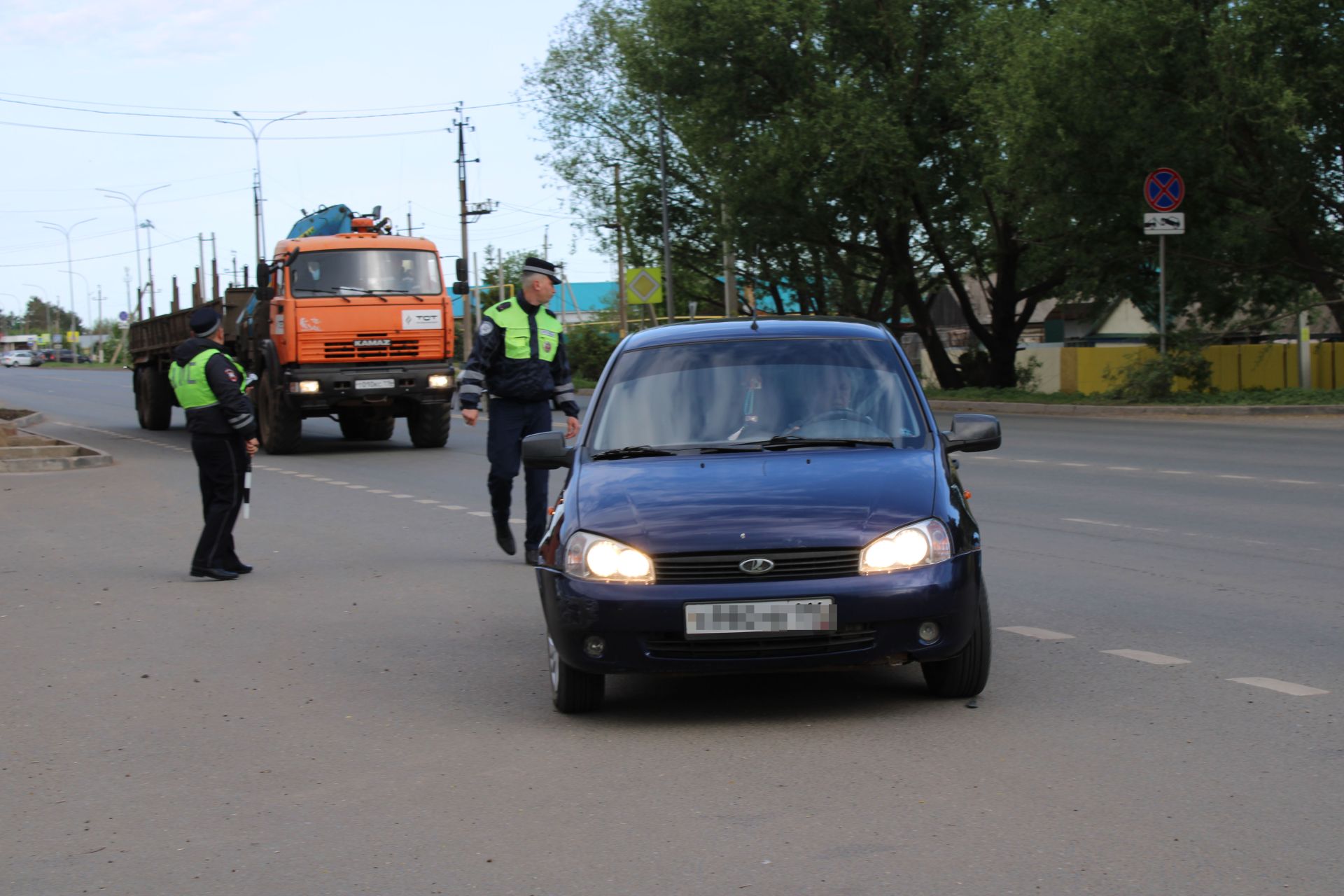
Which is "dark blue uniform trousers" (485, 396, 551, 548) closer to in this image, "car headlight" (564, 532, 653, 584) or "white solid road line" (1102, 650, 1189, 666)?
"white solid road line" (1102, 650, 1189, 666)

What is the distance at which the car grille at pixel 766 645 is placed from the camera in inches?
232

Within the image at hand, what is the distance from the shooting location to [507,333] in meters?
10.6

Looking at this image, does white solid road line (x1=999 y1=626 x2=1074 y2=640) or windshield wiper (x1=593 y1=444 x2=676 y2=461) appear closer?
windshield wiper (x1=593 y1=444 x2=676 y2=461)

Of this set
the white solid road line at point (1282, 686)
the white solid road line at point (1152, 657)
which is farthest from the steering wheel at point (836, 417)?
the white solid road line at point (1282, 686)

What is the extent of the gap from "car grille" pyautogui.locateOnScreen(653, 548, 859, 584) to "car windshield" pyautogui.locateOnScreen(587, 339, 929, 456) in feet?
3.26

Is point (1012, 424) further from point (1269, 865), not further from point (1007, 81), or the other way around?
point (1269, 865)

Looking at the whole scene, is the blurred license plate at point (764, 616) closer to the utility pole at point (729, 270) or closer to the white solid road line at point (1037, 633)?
the white solid road line at point (1037, 633)

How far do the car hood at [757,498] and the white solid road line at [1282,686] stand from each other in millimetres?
1512

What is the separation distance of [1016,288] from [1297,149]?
1076cm

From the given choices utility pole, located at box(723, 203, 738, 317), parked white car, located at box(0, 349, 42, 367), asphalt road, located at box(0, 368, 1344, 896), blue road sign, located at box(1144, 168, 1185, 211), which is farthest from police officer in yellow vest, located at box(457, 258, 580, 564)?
parked white car, located at box(0, 349, 42, 367)

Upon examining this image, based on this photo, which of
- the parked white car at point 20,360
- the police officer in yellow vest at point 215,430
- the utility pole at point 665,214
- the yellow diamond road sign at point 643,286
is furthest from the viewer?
the parked white car at point 20,360

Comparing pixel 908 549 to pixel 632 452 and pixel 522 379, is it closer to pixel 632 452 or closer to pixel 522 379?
pixel 632 452

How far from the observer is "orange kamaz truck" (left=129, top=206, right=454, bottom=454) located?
2244cm

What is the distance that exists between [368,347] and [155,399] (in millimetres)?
9239
